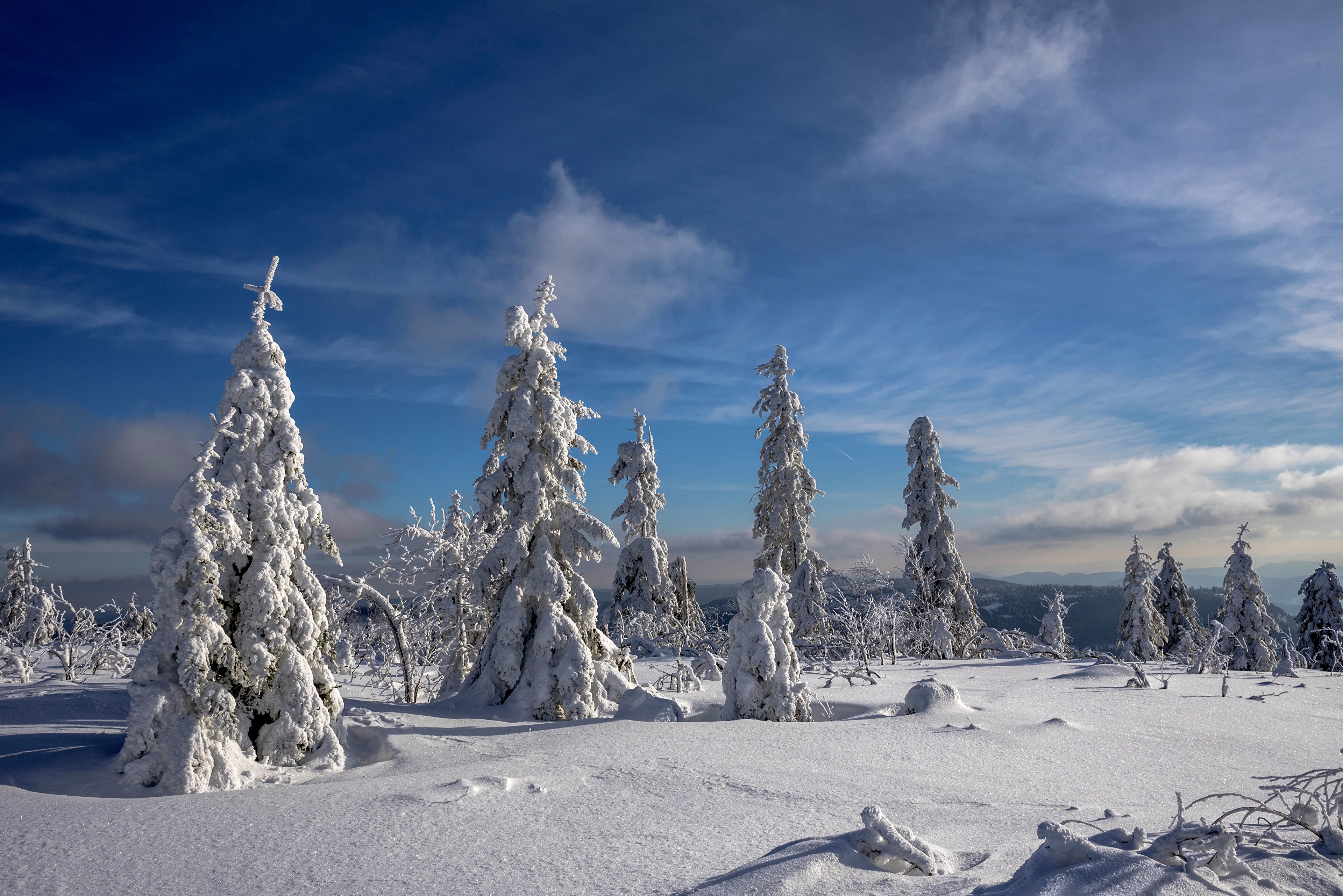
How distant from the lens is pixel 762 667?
35.7 feet

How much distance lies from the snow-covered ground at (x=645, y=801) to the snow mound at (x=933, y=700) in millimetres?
203

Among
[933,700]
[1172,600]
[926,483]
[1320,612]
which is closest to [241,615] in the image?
[933,700]

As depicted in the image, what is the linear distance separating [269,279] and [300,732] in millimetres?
5697

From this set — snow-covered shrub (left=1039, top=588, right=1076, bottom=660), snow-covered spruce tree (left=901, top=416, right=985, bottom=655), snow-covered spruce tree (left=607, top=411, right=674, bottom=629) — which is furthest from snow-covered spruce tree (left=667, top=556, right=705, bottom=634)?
snow-covered shrub (left=1039, top=588, right=1076, bottom=660)

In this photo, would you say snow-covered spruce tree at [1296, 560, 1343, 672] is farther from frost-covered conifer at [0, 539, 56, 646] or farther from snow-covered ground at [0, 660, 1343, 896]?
frost-covered conifer at [0, 539, 56, 646]

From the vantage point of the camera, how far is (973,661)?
19.4 metres

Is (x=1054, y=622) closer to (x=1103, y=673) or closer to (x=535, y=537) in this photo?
(x=1103, y=673)

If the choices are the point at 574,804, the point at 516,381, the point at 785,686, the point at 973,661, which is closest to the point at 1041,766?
the point at 785,686

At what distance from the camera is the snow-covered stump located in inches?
1180

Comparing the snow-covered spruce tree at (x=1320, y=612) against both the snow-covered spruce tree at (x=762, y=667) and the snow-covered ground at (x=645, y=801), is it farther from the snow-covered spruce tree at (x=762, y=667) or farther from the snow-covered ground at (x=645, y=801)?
the snow-covered spruce tree at (x=762, y=667)

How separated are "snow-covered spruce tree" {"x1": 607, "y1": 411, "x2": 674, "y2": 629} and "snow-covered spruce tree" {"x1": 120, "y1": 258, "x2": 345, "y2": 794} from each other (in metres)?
21.1

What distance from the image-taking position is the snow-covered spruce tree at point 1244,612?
3031 cm

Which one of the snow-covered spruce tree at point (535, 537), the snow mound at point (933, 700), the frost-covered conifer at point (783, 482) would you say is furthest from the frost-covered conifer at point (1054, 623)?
the snow-covered spruce tree at point (535, 537)

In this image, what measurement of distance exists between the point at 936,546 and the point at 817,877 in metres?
26.3
